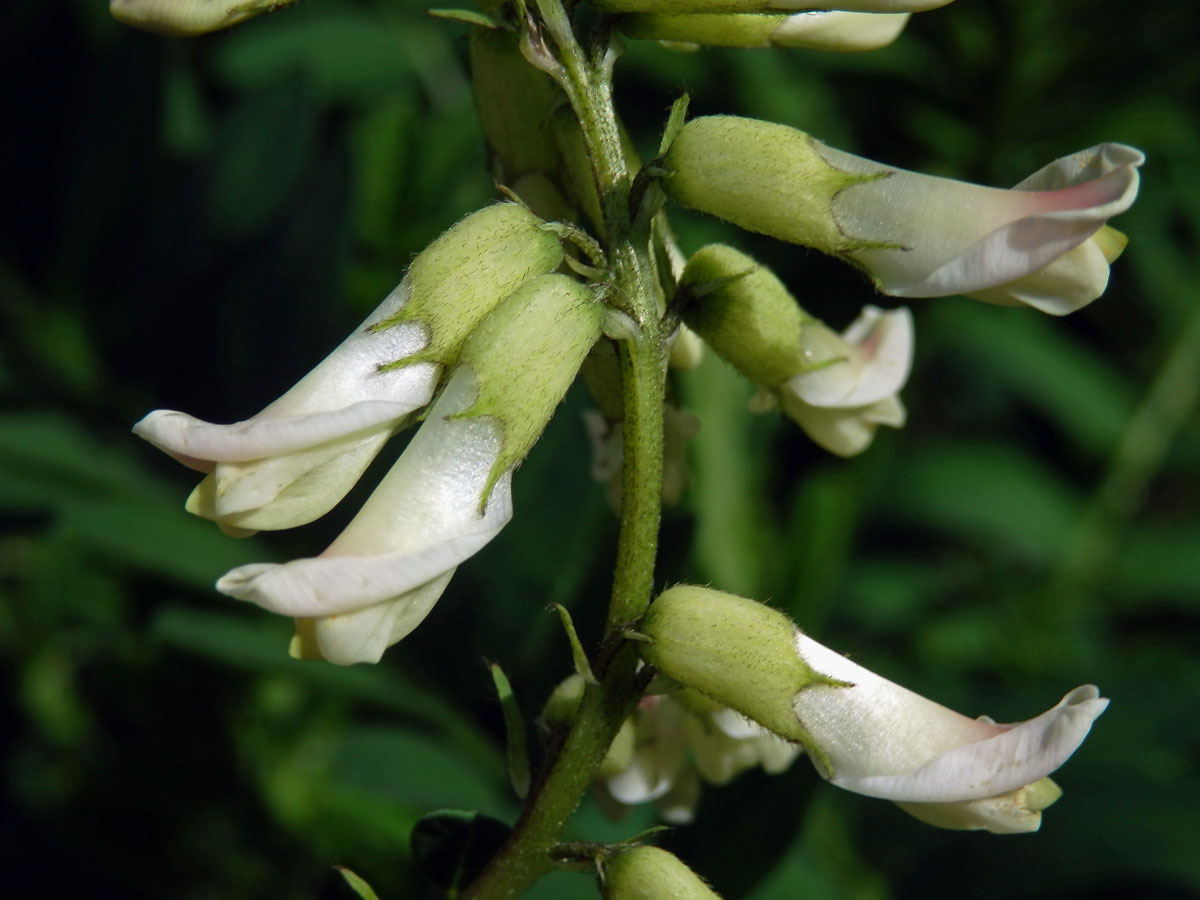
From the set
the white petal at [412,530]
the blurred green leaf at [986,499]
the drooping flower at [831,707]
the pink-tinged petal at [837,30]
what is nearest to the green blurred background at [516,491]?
the blurred green leaf at [986,499]

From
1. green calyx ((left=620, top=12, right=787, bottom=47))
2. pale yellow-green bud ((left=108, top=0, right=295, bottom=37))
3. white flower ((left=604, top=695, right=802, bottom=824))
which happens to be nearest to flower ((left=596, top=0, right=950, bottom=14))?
green calyx ((left=620, top=12, right=787, bottom=47))

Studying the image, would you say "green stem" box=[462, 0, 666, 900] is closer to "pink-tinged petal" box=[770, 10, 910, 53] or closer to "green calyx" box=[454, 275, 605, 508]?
"green calyx" box=[454, 275, 605, 508]

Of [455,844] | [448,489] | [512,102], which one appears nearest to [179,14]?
[512,102]

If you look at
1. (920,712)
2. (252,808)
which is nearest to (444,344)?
(920,712)

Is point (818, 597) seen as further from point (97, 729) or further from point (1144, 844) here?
point (97, 729)

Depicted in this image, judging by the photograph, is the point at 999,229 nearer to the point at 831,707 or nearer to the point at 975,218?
the point at 975,218
